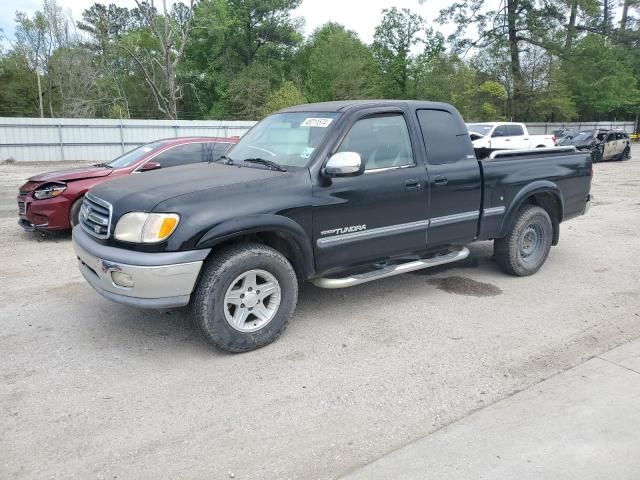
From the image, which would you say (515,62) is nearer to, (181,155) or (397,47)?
(397,47)

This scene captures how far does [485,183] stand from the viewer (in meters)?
5.29

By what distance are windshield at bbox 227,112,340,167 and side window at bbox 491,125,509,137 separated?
16024mm

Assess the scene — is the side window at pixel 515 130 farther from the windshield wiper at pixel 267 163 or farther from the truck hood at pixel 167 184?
the truck hood at pixel 167 184

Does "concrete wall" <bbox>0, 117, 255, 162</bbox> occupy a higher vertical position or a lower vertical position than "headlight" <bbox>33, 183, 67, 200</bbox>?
higher

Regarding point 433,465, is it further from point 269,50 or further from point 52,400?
point 269,50

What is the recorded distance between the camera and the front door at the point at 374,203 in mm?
4293

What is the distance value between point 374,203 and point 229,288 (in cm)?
148

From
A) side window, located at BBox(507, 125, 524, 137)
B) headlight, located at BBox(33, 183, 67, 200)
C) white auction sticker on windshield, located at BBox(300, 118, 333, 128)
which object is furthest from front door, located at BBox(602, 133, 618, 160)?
headlight, located at BBox(33, 183, 67, 200)

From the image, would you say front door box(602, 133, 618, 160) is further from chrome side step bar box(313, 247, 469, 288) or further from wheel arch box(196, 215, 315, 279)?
wheel arch box(196, 215, 315, 279)

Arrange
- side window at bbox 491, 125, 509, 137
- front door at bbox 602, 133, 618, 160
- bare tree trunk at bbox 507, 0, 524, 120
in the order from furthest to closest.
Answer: bare tree trunk at bbox 507, 0, 524, 120
front door at bbox 602, 133, 618, 160
side window at bbox 491, 125, 509, 137

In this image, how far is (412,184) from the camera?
4738mm

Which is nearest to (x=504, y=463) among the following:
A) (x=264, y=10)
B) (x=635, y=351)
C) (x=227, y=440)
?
(x=227, y=440)

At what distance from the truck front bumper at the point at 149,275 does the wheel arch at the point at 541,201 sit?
344cm

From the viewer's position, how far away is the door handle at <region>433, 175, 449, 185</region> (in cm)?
489
